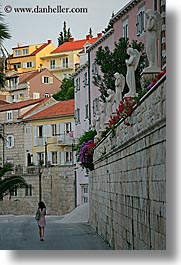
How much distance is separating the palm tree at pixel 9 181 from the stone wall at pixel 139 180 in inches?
46.4

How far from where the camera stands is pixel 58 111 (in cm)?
1148

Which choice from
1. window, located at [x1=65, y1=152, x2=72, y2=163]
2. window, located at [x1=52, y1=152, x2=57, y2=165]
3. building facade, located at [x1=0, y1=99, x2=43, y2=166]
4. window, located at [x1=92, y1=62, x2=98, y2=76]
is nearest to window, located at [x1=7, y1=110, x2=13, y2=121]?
building facade, located at [x1=0, y1=99, x2=43, y2=166]

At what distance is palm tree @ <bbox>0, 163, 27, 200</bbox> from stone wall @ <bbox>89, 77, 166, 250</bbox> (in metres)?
1.18

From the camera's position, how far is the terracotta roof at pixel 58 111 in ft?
35.7

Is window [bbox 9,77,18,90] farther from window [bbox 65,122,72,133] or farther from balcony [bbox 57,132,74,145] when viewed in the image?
window [bbox 65,122,72,133]

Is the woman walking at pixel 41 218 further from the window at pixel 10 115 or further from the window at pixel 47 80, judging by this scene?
the window at pixel 47 80

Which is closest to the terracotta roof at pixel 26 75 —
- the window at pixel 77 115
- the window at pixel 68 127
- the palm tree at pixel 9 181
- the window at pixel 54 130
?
the palm tree at pixel 9 181

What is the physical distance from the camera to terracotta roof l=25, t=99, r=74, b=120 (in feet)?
35.7

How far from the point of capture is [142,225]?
8070 mm

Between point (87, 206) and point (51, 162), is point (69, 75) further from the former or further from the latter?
point (87, 206)

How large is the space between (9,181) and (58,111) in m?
2.24

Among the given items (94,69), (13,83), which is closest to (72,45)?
(13,83)

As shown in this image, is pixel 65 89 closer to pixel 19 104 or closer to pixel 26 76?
pixel 19 104

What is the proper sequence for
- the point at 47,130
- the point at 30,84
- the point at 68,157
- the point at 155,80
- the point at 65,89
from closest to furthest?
the point at 155,80 < the point at 30,84 < the point at 65,89 < the point at 47,130 < the point at 68,157
